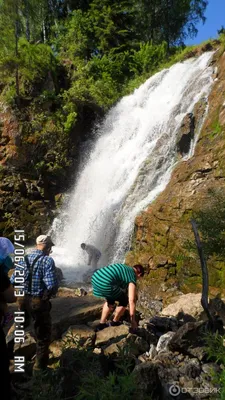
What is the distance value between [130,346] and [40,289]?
138cm

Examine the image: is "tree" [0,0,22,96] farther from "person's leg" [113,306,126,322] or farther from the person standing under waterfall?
"person's leg" [113,306,126,322]

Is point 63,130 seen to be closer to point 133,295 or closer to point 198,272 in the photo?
point 198,272

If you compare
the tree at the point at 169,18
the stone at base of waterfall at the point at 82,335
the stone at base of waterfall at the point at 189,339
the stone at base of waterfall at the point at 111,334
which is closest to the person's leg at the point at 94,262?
the stone at base of waterfall at the point at 82,335

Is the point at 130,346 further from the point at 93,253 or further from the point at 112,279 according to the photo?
the point at 93,253

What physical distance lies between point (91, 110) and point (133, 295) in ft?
55.8

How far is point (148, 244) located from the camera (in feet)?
33.1

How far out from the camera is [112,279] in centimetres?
499

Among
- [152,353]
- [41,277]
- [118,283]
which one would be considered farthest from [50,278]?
[152,353]

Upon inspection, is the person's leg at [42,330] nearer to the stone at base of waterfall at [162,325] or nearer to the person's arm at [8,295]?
the person's arm at [8,295]

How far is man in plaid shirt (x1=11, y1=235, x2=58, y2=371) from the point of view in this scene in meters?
4.12

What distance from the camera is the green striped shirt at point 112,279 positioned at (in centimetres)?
497

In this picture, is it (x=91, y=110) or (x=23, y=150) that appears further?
(x=91, y=110)

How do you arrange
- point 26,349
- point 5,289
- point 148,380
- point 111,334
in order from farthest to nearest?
point 111,334
point 26,349
point 148,380
point 5,289

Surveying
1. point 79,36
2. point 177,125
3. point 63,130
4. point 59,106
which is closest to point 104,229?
point 177,125
